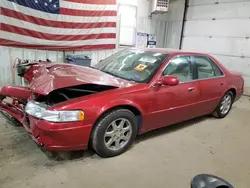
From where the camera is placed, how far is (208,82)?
353 centimetres

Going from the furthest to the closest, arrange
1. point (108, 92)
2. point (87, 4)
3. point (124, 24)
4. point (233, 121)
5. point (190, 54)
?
point (124, 24), point (87, 4), point (233, 121), point (190, 54), point (108, 92)

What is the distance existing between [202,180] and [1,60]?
554 cm

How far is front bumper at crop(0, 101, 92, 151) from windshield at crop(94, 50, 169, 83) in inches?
39.4

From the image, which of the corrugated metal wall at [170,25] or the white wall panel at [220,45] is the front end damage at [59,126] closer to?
the white wall panel at [220,45]

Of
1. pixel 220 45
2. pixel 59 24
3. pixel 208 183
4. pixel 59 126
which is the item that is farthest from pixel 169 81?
pixel 220 45

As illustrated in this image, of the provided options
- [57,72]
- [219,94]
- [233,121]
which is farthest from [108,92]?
[233,121]

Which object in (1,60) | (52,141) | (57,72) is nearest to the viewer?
(52,141)

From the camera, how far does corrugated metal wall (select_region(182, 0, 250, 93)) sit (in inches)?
259

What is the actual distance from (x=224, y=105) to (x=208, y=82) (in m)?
0.93

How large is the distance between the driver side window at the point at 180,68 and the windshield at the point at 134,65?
135mm

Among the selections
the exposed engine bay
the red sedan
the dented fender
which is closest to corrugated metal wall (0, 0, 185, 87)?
the red sedan

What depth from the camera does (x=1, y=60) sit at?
17.3 ft

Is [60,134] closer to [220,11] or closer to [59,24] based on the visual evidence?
[59,24]

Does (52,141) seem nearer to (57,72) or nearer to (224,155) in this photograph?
(57,72)
